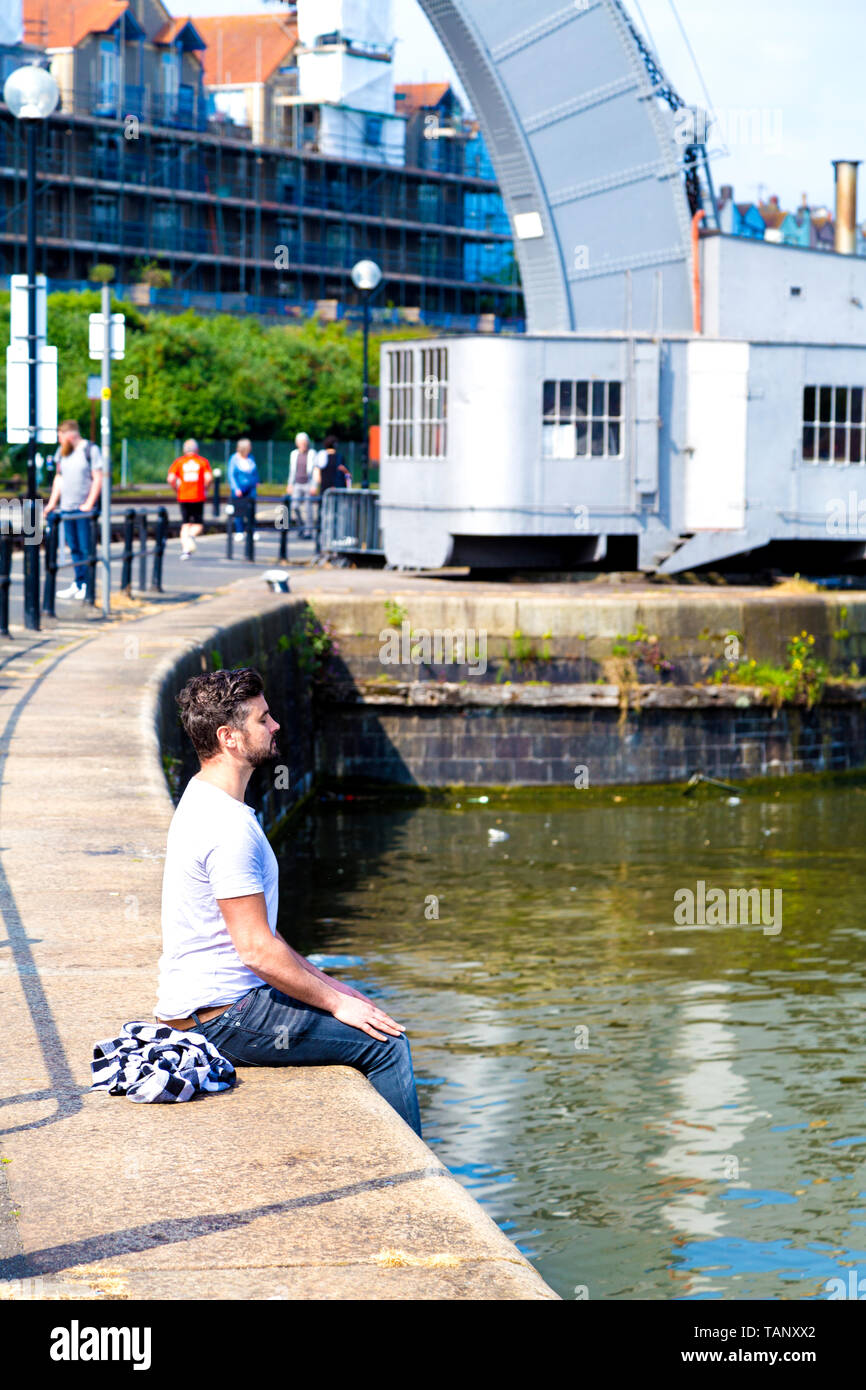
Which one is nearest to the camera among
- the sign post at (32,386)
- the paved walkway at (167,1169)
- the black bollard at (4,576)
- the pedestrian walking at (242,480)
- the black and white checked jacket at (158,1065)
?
the paved walkway at (167,1169)

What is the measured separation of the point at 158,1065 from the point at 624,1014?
241 inches

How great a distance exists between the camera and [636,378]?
20.8 meters

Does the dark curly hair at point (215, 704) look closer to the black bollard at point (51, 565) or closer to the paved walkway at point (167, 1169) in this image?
the paved walkway at point (167, 1169)

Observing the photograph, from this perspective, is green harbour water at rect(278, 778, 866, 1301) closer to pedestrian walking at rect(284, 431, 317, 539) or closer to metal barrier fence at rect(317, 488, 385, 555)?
metal barrier fence at rect(317, 488, 385, 555)

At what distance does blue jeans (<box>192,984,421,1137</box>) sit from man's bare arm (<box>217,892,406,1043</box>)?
0.15ft

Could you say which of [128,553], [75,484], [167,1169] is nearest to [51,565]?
[128,553]

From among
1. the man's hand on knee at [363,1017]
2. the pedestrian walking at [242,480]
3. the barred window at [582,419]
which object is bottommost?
the man's hand on knee at [363,1017]

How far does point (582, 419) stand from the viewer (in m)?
20.9

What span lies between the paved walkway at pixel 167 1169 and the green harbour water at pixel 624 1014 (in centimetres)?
216

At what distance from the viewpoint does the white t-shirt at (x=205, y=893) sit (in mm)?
4891

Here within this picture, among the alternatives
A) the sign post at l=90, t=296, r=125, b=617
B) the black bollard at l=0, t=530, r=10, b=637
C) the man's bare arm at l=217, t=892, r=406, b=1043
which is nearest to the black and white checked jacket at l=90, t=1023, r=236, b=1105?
the man's bare arm at l=217, t=892, r=406, b=1043

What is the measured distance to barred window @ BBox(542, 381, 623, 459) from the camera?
68.1ft

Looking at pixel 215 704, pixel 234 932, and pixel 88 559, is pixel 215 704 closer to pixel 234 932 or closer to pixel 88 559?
pixel 234 932

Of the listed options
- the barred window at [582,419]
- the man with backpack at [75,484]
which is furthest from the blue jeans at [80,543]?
the barred window at [582,419]
